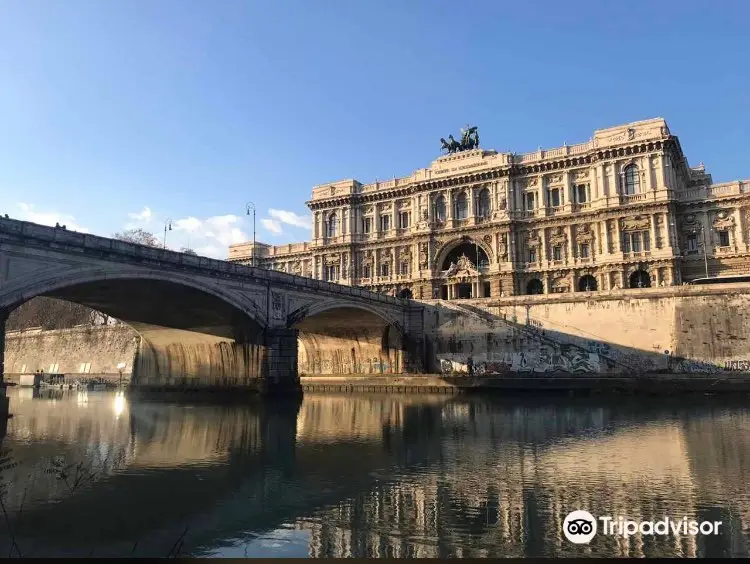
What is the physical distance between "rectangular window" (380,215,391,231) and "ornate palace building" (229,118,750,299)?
0.92 ft

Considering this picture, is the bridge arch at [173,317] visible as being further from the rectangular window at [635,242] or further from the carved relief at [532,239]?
the rectangular window at [635,242]

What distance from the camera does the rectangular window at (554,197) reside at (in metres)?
64.1

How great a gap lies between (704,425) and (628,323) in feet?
80.2

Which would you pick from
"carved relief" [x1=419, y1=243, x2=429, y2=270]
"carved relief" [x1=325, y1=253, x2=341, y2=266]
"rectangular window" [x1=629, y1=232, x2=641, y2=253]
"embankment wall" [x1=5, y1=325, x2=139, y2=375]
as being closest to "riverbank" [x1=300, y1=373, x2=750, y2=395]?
"rectangular window" [x1=629, y1=232, x2=641, y2=253]

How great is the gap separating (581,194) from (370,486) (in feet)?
183

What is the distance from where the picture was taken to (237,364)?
42.1m

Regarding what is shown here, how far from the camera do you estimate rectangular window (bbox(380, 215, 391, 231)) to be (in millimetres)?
73938

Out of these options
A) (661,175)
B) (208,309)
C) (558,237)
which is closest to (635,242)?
(661,175)

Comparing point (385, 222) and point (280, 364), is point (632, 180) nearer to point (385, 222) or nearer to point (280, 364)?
point (385, 222)

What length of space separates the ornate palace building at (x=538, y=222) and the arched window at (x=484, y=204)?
11 cm

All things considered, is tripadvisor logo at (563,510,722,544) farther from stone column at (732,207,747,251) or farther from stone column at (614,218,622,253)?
stone column at (732,207,747,251)

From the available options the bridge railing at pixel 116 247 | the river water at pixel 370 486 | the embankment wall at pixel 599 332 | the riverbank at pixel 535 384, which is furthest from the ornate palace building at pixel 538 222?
the river water at pixel 370 486

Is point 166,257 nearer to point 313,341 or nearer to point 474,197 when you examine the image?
point 313,341

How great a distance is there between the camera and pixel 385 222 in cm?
7444
